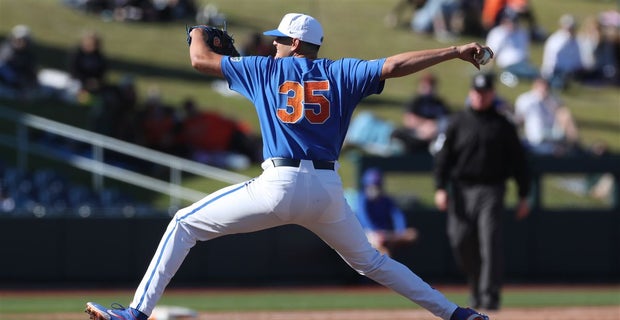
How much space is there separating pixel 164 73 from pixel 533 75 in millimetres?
6571

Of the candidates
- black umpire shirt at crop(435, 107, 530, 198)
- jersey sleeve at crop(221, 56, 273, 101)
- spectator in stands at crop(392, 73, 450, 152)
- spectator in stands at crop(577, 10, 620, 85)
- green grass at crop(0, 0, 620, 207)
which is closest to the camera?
jersey sleeve at crop(221, 56, 273, 101)

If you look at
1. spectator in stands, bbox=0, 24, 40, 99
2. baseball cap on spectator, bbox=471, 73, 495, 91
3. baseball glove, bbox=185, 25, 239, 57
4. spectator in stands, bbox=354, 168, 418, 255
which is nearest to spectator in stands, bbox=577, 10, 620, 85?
spectator in stands, bbox=354, 168, 418, 255

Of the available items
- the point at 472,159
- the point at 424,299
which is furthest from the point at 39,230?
the point at 424,299

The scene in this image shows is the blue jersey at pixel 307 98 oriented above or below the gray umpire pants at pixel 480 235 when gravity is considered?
above

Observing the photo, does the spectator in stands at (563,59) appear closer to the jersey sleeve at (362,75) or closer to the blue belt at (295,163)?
the jersey sleeve at (362,75)

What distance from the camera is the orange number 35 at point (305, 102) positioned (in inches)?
271

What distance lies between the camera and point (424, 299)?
7.32 m

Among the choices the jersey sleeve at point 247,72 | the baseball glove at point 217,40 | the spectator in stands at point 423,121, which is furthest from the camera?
the spectator in stands at point 423,121

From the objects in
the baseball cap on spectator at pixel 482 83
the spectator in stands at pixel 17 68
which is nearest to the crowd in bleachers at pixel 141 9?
the spectator in stands at pixel 17 68

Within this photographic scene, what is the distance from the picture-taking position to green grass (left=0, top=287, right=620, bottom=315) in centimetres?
1272

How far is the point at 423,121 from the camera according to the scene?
1784 cm

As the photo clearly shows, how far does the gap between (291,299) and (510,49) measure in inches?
348

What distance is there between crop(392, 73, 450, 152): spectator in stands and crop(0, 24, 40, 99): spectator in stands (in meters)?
5.64

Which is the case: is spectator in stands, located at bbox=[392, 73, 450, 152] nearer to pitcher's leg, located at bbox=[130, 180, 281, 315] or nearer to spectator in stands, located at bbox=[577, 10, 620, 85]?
spectator in stands, located at bbox=[577, 10, 620, 85]
